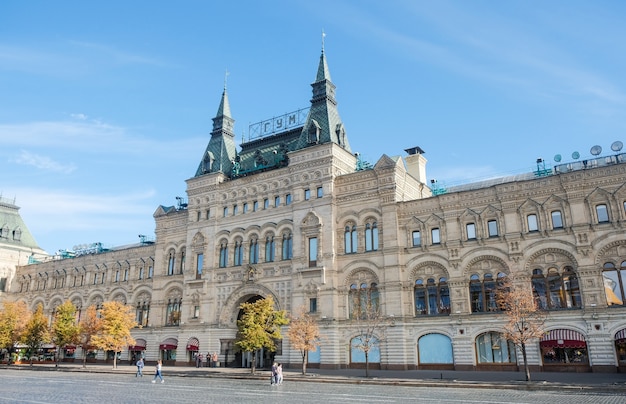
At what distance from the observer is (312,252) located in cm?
5253

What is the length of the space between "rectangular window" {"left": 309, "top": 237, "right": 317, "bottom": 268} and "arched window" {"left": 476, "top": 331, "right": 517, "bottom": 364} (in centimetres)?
1705

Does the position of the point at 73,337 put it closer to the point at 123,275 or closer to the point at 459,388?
the point at 123,275

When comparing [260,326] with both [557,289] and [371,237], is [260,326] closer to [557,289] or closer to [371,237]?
[371,237]

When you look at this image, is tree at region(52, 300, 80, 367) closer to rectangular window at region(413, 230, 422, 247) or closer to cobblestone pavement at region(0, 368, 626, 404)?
cobblestone pavement at region(0, 368, 626, 404)

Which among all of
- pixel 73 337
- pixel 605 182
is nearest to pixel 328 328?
pixel 605 182

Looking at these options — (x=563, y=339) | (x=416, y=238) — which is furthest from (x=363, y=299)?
(x=563, y=339)

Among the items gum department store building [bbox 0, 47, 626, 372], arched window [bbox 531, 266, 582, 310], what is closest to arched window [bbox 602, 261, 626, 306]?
gum department store building [bbox 0, 47, 626, 372]

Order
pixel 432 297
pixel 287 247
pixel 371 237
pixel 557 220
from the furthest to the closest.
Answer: pixel 287 247 → pixel 371 237 → pixel 432 297 → pixel 557 220

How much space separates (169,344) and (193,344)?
16.3 feet

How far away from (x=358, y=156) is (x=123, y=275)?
36.9m

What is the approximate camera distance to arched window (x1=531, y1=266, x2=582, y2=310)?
133 ft

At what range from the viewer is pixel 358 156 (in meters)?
57.8

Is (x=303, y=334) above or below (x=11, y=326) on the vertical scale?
below

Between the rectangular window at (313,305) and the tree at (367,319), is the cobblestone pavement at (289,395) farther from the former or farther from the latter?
the rectangular window at (313,305)
